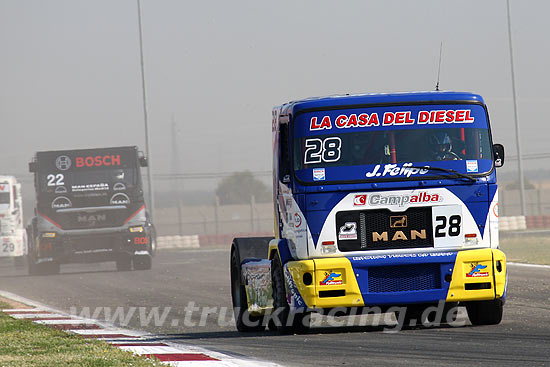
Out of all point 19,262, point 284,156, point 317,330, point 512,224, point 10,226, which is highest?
point 284,156

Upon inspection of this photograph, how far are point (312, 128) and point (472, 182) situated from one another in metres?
1.83

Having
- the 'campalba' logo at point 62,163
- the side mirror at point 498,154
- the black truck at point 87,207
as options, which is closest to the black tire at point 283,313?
the side mirror at point 498,154

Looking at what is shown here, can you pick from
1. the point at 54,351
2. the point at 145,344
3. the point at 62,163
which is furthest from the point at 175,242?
the point at 54,351

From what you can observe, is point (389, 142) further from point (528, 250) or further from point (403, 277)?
point (528, 250)

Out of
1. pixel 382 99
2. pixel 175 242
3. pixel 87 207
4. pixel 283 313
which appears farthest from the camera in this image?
pixel 175 242

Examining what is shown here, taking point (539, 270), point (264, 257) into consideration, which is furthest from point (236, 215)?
point (264, 257)

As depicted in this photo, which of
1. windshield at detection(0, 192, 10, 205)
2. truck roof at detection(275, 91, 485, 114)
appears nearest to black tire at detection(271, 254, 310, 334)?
truck roof at detection(275, 91, 485, 114)

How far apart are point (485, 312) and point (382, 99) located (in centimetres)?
270

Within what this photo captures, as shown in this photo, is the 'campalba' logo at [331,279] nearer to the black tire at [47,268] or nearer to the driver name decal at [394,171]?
the driver name decal at [394,171]

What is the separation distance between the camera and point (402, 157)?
1195 centimetres

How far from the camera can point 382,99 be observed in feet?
39.8

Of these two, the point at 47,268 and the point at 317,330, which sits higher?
the point at 317,330

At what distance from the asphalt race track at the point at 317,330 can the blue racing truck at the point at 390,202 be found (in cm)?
52

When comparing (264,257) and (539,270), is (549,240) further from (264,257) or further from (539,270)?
(264,257)
